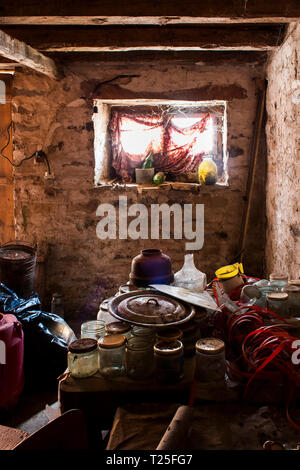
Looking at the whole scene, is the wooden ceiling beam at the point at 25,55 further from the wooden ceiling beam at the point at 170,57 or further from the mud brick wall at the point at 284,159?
the mud brick wall at the point at 284,159

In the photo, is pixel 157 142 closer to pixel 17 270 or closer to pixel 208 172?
pixel 208 172

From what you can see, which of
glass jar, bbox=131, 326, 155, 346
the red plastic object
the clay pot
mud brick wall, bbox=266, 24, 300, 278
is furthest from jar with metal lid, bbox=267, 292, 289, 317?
the red plastic object

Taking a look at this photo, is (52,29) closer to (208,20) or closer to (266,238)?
(208,20)

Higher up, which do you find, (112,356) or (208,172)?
(208,172)

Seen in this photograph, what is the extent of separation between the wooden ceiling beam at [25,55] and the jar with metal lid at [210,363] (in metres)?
2.69

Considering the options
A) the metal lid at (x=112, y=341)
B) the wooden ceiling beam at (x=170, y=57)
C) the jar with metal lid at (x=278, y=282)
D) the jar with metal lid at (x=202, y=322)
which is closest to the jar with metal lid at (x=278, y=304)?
the jar with metal lid at (x=278, y=282)

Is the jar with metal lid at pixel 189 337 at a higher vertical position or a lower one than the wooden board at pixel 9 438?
higher

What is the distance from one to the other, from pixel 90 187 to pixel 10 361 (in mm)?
2189

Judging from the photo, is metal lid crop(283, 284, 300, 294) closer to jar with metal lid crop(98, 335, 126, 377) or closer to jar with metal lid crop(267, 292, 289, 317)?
jar with metal lid crop(267, 292, 289, 317)

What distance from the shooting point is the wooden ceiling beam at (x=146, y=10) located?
8.35 feet

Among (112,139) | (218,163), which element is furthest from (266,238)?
(112,139)

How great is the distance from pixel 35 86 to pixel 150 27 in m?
1.46

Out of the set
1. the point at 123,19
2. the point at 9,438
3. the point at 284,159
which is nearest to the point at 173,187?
the point at 284,159

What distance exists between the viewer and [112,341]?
1506 mm
